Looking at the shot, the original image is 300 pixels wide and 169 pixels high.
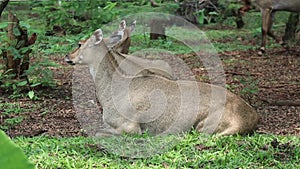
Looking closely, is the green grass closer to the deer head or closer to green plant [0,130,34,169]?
the deer head

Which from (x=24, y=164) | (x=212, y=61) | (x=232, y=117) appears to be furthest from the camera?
(x=212, y=61)

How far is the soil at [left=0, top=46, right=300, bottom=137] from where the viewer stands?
500 centimetres

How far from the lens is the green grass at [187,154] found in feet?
11.5

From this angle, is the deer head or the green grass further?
the deer head

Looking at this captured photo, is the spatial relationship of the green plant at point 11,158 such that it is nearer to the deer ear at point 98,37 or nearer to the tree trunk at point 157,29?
the deer ear at point 98,37

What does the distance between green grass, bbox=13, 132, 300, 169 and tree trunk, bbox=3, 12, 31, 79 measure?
7.17 feet

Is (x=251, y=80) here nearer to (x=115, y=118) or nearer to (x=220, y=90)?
(x=220, y=90)

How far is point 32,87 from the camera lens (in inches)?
257

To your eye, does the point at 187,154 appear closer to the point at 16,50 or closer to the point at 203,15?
the point at 16,50

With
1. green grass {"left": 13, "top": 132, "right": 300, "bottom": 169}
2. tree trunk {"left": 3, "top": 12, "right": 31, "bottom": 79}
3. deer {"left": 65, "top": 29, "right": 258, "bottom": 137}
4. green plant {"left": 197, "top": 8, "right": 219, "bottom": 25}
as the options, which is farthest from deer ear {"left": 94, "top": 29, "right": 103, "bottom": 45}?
green plant {"left": 197, "top": 8, "right": 219, "bottom": 25}

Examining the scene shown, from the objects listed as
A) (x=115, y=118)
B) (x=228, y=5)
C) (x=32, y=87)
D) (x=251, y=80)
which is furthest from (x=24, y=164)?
(x=228, y=5)

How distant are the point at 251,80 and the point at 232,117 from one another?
3.22 m

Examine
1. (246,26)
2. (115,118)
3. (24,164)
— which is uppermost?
(24,164)

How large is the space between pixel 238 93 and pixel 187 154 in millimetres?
3058
